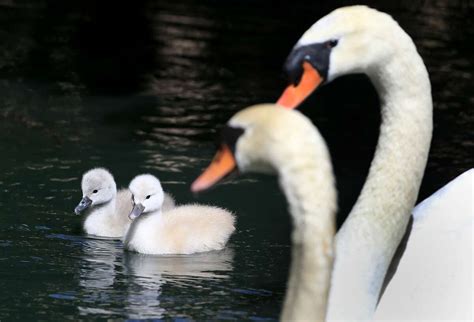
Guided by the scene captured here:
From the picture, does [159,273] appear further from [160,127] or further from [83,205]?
[160,127]

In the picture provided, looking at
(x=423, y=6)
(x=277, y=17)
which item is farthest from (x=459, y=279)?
(x=423, y=6)

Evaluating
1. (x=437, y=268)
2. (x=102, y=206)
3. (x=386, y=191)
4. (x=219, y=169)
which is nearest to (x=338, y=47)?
(x=386, y=191)

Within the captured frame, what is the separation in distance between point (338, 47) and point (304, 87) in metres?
0.20

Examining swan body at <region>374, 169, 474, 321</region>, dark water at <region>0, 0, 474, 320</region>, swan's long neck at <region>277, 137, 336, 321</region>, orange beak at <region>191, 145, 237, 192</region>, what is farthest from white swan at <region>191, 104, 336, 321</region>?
dark water at <region>0, 0, 474, 320</region>

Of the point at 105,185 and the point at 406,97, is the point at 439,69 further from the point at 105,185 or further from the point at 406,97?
the point at 406,97

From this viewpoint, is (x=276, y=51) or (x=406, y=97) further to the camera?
(x=276, y=51)

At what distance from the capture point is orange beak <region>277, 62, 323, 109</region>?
457 cm

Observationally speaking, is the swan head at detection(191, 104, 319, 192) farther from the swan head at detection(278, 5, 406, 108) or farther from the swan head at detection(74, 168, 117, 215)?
the swan head at detection(74, 168, 117, 215)

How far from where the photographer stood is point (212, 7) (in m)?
15.3

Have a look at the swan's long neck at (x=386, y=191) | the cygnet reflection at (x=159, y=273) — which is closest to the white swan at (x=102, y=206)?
the cygnet reflection at (x=159, y=273)

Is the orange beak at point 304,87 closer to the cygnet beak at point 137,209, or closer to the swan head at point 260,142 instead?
the swan head at point 260,142

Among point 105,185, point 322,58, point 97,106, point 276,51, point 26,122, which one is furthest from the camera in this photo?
point 276,51

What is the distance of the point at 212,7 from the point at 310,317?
12.2 m

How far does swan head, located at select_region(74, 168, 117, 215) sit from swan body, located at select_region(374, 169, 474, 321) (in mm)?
2541
